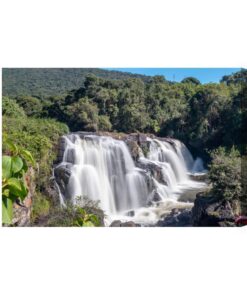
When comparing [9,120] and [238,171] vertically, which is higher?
[9,120]

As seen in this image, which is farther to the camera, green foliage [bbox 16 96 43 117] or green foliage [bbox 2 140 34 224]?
green foliage [bbox 16 96 43 117]

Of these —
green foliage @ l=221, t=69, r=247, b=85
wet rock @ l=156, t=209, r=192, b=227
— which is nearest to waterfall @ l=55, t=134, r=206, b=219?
wet rock @ l=156, t=209, r=192, b=227

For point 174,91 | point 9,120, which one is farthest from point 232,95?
point 9,120

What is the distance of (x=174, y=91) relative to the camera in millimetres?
4285

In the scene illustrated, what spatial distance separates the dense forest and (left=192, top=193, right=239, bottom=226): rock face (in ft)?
0.45

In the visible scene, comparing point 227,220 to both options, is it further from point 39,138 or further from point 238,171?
point 39,138

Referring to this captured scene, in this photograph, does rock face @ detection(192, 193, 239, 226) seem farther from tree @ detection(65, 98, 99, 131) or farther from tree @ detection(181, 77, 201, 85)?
tree @ detection(65, 98, 99, 131)

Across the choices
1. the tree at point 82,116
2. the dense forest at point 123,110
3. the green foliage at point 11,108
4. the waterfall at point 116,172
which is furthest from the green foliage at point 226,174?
the green foliage at point 11,108

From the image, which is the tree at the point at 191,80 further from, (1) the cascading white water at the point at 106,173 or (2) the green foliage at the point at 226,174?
(1) the cascading white water at the point at 106,173

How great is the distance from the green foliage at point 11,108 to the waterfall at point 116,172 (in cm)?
53

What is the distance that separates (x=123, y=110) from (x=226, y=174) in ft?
4.16

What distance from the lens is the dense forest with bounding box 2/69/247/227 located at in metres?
4.09

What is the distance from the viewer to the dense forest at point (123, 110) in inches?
161
